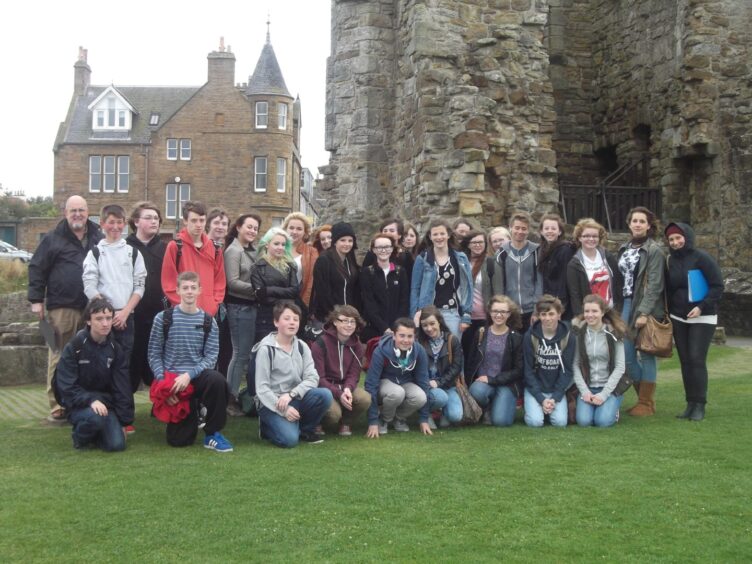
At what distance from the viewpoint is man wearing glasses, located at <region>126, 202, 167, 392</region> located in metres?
7.35

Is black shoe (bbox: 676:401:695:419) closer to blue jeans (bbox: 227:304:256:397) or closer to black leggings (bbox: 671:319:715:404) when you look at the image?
black leggings (bbox: 671:319:715:404)

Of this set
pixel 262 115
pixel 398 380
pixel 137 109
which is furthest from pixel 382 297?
pixel 137 109

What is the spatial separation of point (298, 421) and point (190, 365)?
0.95 meters

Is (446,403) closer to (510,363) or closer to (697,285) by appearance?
(510,363)

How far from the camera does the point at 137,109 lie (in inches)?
1954

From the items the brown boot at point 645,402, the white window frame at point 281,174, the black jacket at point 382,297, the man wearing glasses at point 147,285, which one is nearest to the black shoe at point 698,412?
the brown boot at point 645,402

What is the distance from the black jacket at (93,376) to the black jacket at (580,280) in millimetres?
4006

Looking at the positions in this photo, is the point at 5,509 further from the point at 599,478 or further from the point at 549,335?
the point at 549,335

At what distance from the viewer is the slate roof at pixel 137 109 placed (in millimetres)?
47938

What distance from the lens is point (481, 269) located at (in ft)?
27.1

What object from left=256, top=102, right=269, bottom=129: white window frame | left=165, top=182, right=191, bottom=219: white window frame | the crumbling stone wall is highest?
left=256, top=102, right=269, bottom=129: white window frame

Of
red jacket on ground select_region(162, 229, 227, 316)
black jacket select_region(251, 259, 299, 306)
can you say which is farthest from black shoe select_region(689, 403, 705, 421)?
red jacket on ground select_region(162, 229, 227, 316)

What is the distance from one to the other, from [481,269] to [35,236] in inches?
1504

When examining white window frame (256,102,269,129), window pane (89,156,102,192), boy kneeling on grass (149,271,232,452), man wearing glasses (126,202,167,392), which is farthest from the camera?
white window frame (256,102,269,129)
